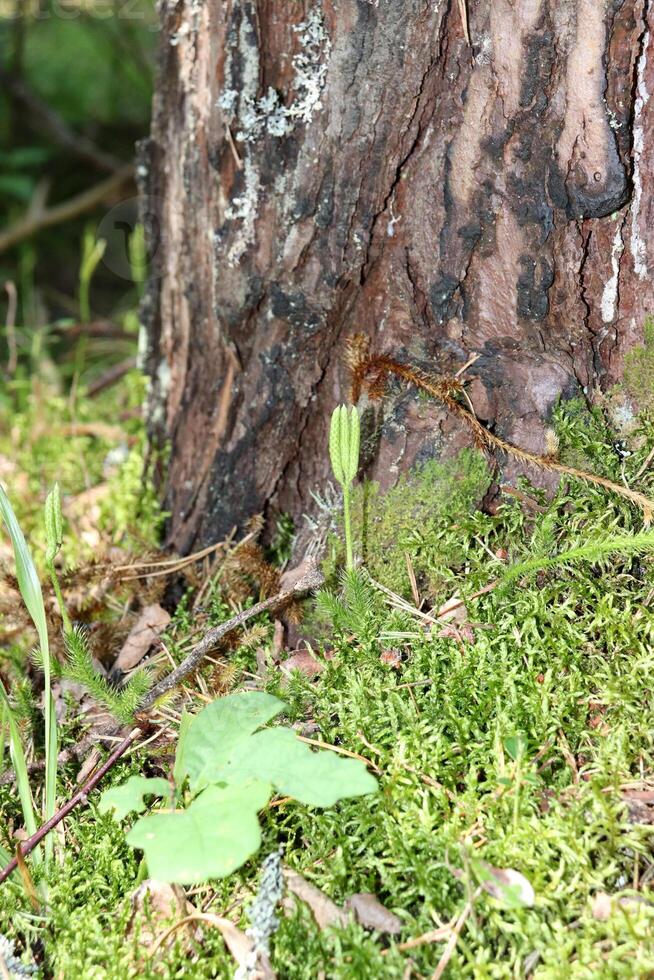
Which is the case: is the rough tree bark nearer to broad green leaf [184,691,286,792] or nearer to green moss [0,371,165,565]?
green moss [0,371,165,565]

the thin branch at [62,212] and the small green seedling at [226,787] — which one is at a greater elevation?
the thin branch at [62,212]

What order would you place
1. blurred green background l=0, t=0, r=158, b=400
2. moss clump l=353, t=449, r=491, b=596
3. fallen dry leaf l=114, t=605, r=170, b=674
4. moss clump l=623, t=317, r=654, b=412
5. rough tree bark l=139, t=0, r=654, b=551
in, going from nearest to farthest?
rough tree bark l=139, t=0, r=654, b=551, moss clump l=623, t=317, r=654, b=412, moss clump l=353, t=449, r=491, b=596, fallen dry leaf l=114, t=605, r=170, b=674, blurred green background l=0, t=0, r=158, b=400

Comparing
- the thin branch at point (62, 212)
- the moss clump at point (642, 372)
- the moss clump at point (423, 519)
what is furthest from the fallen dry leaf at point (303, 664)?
the thin branch at point (62, 212)

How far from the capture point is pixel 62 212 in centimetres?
553

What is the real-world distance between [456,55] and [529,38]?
144 mm

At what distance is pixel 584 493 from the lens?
68.2 inches

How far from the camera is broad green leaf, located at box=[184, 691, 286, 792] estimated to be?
1.39 metres

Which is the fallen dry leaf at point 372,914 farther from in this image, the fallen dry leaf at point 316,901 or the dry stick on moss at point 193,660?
the dry stick on moss at point 193,660

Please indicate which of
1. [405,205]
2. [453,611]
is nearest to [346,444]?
[453,611]

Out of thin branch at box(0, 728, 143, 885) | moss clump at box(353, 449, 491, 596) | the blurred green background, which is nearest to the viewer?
thin branch at box(0, 728, 143, 885)

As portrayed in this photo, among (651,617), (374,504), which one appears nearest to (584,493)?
(651,617)

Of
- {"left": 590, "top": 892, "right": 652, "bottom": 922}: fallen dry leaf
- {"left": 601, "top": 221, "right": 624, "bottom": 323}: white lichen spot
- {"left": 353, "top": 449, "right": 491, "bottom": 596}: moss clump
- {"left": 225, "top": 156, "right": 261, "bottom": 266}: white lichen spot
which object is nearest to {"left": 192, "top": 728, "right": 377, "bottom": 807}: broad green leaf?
{"left": 590, "top": 892, "right": 652, "bottom": 922}: fallen dry leaf

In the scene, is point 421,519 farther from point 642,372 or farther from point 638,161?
point 638,161

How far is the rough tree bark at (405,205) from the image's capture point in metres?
1.59
